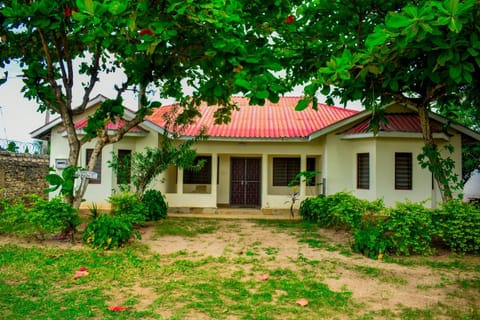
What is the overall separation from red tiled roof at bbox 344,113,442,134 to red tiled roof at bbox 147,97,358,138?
1892mm

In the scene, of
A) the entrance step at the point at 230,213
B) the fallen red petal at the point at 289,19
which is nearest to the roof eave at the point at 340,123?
the entrance step at the point at 230,213

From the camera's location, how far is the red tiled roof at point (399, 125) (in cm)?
1243

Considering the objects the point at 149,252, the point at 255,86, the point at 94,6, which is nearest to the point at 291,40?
the point at 255,86

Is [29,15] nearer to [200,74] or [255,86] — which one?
[255,86]

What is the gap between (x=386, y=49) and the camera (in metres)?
4.05

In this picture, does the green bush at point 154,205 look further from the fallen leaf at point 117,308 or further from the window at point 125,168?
the fallen leaf at point 117,308

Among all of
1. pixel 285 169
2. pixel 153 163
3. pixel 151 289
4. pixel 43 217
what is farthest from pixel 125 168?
pixel 151 289

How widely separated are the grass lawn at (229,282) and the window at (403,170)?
5291 mm

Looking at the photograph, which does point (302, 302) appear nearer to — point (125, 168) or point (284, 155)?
point (125, 168)

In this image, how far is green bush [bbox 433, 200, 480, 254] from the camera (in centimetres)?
758

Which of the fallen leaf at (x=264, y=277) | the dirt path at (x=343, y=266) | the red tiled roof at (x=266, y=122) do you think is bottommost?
the dirt path at (x=343, y=266)

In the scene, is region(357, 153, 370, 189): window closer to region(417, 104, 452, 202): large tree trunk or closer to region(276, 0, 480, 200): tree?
region(276, 0, 480, 200): tree

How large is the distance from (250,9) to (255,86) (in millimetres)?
3237

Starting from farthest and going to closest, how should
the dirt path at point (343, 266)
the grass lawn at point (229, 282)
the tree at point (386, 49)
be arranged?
the dirt path at point (343, 266), the grass lawn at point (229, 282), the tree at point (386, 49)
